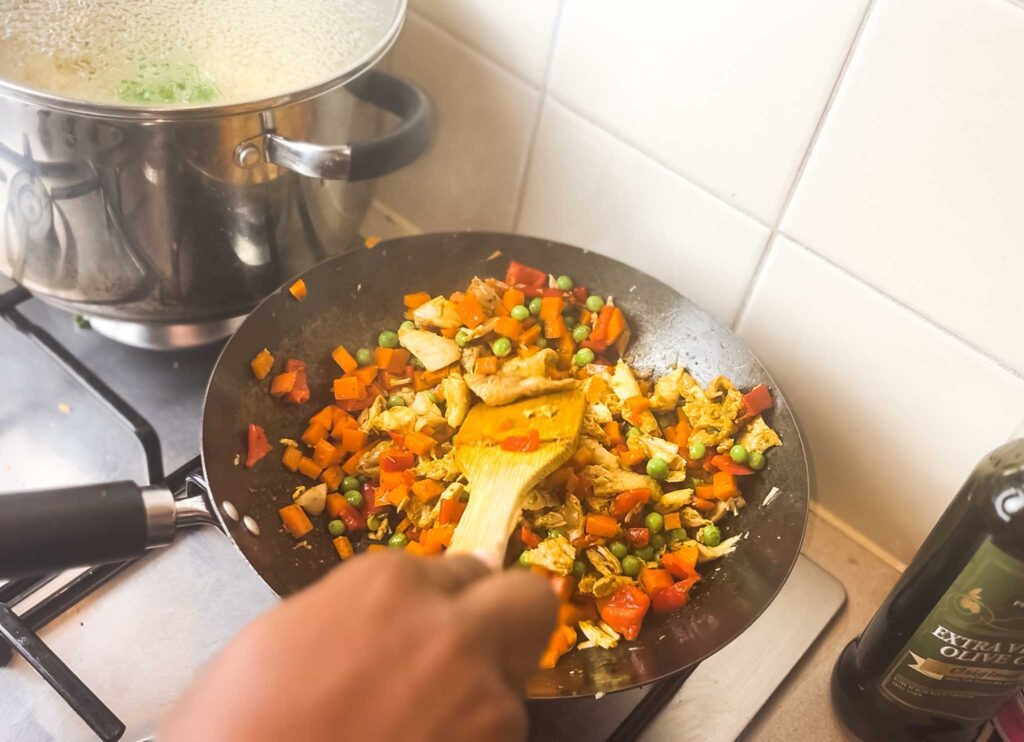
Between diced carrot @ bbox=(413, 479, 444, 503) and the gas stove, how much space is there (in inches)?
6.9

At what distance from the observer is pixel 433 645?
0.37 m

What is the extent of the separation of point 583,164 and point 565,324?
18cm

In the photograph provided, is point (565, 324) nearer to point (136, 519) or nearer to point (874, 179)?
point (874, 179)

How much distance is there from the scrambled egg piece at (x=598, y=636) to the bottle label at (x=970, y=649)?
24 centimetres

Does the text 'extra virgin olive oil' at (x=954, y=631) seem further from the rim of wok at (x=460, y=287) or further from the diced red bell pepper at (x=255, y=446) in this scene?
the diced red bell pepper at (x=255, y=446)

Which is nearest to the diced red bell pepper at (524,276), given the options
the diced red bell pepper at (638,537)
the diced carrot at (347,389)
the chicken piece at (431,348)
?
the chicken piece at (431,348)

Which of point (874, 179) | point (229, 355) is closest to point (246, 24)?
point (229, 355)

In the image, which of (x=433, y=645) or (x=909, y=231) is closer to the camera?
(x=433, y=645)

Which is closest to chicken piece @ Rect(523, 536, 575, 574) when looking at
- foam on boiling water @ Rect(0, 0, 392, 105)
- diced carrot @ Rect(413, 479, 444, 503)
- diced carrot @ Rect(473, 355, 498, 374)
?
diced carrot @ Rect(413, 479, 444, 503)

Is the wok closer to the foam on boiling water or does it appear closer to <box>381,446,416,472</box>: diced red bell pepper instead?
<box>381,446,416,472</box>: diced red bell pepper

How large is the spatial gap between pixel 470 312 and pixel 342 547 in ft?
0.94

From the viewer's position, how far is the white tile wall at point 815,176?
760 millimetres

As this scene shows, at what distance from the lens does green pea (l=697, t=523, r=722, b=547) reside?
2.85 feet

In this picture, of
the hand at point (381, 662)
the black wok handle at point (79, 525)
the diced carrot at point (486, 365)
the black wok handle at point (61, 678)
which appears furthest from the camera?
the diced carrot at point (486, 365)
